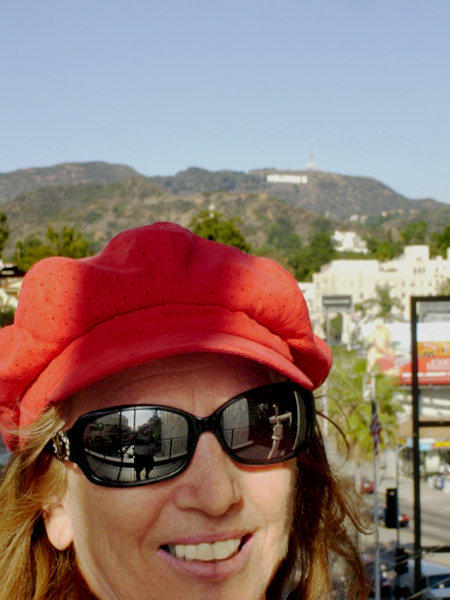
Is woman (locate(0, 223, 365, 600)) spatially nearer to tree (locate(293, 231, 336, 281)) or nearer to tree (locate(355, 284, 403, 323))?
tree (locate(355, 284, 403, 323))

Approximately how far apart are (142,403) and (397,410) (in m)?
21.0

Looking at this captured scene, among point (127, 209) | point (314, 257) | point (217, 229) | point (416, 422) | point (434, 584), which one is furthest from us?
point (127, 209)

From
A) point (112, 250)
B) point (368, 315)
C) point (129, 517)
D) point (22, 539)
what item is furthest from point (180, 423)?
point (368, 315)

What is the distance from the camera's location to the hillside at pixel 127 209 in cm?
16225

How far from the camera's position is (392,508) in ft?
51.0

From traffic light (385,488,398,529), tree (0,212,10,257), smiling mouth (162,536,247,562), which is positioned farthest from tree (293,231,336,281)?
smiling mouth (162,536,247,562)

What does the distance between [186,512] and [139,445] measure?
0.14 metres

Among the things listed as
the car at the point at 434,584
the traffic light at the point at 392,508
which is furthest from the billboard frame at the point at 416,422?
the traffic light at the point at 392,508

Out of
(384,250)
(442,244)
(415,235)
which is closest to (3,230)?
(442,244)

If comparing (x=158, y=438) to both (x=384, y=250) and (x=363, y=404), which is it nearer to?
(x=363, y=404)

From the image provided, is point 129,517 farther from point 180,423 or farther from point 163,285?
point 163,285

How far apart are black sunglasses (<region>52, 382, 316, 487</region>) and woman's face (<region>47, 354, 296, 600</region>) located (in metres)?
0.02

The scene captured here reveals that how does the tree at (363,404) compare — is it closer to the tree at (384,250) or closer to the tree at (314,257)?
the tree at (314,257)

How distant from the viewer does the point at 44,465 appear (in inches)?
51.5
